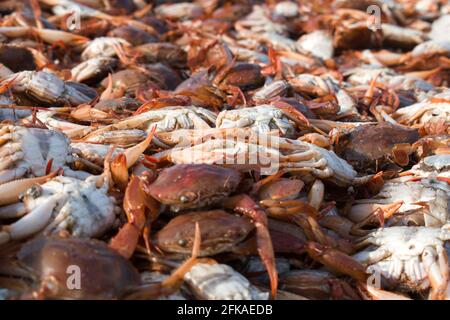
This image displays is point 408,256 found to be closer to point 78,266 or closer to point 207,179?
point 207,179

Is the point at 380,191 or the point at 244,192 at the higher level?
the point at 244,192

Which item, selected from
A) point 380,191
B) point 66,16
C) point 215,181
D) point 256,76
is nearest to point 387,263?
point 380,191

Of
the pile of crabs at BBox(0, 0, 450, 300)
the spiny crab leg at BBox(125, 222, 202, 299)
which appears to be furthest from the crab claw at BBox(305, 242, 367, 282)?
the spiny crab leg at BBox(125, 222, 202, 299)

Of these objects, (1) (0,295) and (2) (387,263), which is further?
(2) (387,263)

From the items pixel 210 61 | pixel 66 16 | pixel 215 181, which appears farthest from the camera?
pixel 66 16

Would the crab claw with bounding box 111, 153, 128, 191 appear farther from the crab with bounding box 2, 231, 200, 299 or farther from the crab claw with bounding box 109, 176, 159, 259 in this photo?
the crab with bounding box 2, 231, 200, 299

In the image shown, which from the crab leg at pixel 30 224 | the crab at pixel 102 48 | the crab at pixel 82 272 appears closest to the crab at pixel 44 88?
the crab at pixel 102 48

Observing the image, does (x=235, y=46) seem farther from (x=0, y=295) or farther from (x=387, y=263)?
(x=0, y=295)
